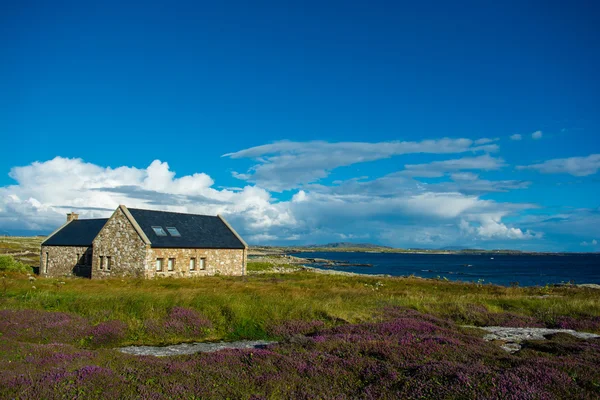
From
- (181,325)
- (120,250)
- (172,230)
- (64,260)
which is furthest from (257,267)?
(181,325)

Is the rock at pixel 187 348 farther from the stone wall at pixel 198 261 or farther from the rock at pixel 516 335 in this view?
the stone wall at pixel 198 261

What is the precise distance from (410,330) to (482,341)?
2260mm

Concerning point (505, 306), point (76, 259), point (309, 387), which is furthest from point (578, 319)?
point (76, 259)

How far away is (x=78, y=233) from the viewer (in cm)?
4762

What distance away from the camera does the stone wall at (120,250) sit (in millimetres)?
39156

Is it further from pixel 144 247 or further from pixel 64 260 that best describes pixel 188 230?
pixel 64 260

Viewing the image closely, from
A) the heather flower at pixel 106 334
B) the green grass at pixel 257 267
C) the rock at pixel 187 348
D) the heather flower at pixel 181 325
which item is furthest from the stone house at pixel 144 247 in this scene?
the rock at pixel 187 348

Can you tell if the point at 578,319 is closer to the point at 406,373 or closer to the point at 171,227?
the point at 406,373

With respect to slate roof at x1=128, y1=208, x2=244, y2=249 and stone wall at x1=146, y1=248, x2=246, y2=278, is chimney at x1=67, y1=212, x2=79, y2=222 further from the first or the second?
stone wall at x1=146, y1=248, x2=246, y2=278

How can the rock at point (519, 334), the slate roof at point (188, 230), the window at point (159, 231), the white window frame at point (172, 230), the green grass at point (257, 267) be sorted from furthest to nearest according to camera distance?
the green grass at point (257, 267), the white window frame at point (172, 230), the window at point (159, 231), the slate roof at point (188, 230), the rock at point (519, 334)

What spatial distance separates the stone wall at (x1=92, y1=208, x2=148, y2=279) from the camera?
39.2 meters

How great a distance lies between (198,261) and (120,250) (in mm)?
7524

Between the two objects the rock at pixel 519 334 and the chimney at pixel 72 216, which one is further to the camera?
the chimney at pixel 72 216

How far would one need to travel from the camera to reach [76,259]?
45.0 m
